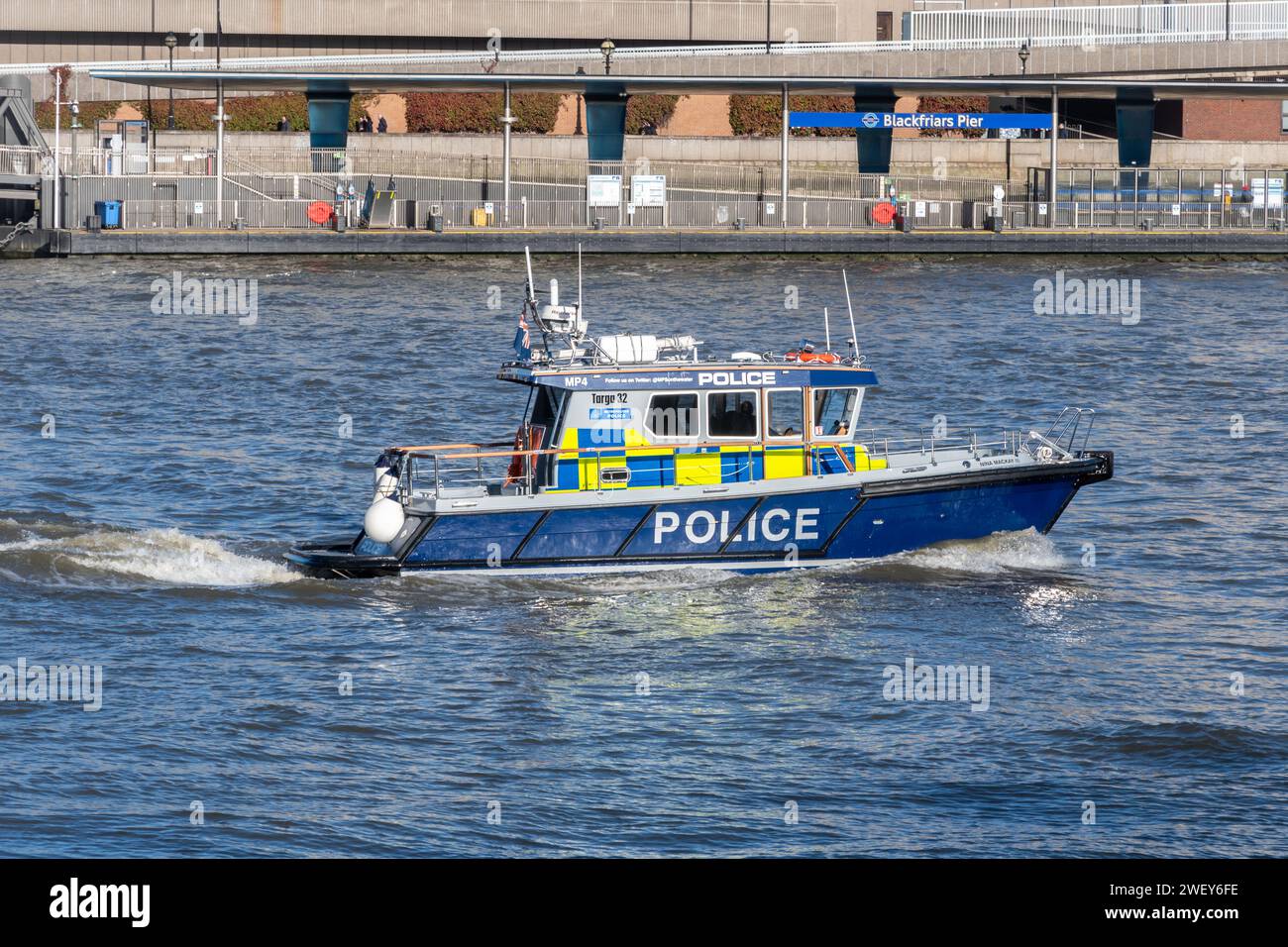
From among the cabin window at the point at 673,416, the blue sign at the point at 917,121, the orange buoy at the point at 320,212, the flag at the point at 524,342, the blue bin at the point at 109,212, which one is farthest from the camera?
the blue sign at the point at 917,121

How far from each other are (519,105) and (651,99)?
257 inches

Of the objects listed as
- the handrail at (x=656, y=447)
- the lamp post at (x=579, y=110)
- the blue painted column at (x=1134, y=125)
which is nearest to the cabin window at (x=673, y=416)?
the handrail at (x=656, y=447)

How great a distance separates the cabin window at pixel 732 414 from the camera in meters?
25.8

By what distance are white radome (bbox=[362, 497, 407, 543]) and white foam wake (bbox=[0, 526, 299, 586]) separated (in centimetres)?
161

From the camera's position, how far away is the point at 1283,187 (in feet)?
256

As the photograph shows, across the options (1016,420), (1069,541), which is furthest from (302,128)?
(1069,541)

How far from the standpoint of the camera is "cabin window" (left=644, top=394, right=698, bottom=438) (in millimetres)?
25703

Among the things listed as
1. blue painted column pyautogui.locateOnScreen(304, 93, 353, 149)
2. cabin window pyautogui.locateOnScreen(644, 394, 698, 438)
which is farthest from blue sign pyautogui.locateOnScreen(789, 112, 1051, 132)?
cabin window pyautogui.locateOnScreen(644, 394, 698, 438)

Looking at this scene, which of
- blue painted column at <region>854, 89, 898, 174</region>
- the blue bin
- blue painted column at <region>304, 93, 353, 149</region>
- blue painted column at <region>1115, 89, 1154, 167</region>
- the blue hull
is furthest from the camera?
blue painted column at <region>854, 89, 898, 174</region>

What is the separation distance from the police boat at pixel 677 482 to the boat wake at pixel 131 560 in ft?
3.53

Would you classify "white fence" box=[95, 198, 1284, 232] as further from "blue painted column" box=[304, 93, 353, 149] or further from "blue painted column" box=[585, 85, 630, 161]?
"blue painted column" box=[304, 93, 353, 149]

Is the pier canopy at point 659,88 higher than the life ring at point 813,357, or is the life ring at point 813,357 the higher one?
the pier canopy at point 659,88

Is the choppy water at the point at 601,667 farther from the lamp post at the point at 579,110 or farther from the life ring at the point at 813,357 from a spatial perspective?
the lamp post at the point at 579,110

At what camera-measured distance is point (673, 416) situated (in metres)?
25.8
